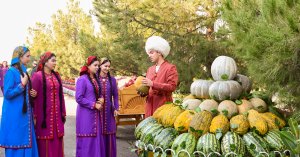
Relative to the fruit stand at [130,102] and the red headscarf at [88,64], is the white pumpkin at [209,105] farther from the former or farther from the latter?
the fruit stand at [130,102]

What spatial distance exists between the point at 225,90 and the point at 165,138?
945 mm

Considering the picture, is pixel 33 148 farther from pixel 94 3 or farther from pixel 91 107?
pixel 94 3

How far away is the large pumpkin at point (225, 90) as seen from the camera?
5316 mm

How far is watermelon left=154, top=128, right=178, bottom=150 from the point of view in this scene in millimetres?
4930

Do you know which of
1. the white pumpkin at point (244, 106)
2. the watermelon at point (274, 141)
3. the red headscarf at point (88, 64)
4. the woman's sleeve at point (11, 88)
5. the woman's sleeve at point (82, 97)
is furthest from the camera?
the red headscarf at point (88, 64)

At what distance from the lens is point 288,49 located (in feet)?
14.0

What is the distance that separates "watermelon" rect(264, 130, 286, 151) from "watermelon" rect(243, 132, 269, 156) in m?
0.05

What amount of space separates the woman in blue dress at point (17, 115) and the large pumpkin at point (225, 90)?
2388mm

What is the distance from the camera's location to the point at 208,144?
456cm

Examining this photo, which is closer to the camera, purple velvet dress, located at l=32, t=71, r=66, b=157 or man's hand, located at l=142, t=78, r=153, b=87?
man's hand, located at l=142, t=78, r=153, b=87

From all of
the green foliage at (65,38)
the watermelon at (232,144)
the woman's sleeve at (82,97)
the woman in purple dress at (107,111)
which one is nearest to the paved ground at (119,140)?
the woman in purple dress at (107,111)

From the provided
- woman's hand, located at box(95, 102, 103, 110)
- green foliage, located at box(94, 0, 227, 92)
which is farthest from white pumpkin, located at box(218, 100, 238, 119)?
green foliage, located at box(94, 0, 227, 92)

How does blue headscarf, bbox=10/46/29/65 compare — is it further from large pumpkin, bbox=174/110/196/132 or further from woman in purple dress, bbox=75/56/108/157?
large pumpkin, bbox=174/110/196/132

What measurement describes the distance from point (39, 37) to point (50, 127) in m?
31.2
